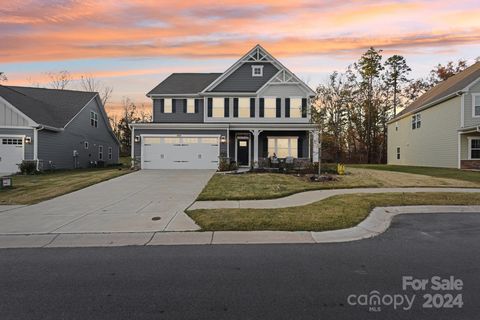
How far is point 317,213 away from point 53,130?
23032 mm

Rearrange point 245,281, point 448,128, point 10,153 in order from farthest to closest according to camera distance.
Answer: point 448,128 < point 10,153 < point 245,281

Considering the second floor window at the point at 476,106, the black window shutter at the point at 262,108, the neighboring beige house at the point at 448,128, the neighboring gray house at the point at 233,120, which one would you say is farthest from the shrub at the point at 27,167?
the second floor window at the point at 476,106

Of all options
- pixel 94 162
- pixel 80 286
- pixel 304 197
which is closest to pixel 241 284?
pixel 80 286

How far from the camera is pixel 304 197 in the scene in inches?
436

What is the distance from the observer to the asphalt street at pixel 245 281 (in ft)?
11.2

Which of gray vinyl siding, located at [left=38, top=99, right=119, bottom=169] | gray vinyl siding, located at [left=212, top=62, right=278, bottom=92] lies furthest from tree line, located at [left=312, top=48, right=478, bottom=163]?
gray vinyl siding, located at [left=38, top=99, right=119, bottom=169]

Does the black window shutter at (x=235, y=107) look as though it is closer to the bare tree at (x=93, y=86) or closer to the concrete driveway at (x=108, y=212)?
the concrete driveway at (x=108, y=212)

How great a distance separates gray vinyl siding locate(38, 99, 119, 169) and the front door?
560 inches

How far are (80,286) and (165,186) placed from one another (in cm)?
1018

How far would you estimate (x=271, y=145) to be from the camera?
24.8 meters

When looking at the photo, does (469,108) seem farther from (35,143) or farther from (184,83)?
(35,143)

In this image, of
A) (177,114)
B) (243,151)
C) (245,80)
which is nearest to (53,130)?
(177,114)

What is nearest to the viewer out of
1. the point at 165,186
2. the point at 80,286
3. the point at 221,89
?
the point at 80,286

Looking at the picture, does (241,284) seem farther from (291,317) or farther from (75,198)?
(75,198)
